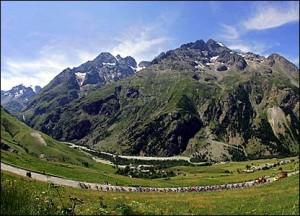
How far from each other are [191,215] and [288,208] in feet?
29.3

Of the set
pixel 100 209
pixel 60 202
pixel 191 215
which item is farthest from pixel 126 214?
pixel 191 215

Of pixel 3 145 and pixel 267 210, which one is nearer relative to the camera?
pixel 267 210

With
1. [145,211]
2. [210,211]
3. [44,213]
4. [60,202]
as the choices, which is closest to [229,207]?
[210,211]

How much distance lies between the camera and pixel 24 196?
1814 cm

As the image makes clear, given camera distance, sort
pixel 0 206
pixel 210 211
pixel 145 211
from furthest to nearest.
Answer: pixel 210 211 < pixel 145 211 < pixel 0 206

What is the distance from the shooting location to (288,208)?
37.3 meters

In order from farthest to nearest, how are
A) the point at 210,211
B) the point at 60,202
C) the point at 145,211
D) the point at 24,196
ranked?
the point at 210,211 < the point at 145,211 < the point at 60,202 < the point at 24,196

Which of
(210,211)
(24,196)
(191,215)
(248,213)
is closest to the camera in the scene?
(24,196)

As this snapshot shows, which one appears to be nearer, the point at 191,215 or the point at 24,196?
the point at 24,196

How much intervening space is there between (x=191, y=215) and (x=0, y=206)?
19.7m

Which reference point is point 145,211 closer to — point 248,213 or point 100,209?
point 100,209

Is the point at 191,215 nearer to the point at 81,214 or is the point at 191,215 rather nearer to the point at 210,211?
the point at 210,211

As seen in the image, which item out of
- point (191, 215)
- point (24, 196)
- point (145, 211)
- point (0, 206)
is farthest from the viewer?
point (191, 215)

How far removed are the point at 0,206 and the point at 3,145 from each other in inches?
7277
